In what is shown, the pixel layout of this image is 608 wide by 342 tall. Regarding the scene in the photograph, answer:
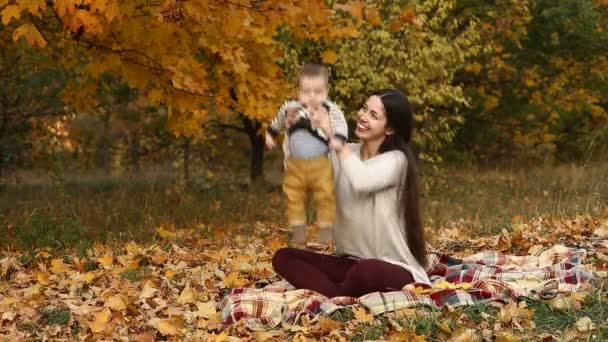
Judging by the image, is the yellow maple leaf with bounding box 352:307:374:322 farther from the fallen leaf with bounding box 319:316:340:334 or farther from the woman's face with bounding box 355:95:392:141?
the woman's face with bounding box 355:95:392:141

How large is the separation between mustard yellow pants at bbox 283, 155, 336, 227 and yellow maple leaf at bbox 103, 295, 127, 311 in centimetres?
131

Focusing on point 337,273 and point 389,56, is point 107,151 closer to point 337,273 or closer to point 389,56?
point 389,56

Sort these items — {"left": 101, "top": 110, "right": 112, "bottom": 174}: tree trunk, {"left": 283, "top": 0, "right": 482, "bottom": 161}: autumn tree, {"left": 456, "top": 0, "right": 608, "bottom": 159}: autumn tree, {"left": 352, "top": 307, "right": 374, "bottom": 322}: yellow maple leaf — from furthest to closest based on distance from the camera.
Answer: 1. {"left": 101, "top": 110, "right": 112, "bottom": 174}: tree trunk
2. {"left": 456, "top": 0, "right": 608, "bottom": 159}: autumn tree
3. {"left": 283, "top": 0, "right": 482, "bottom": 161}: autumn tree
4. {"left": 352, "top": 307, "right": 374, "bottom": 322}: yellow maple leaf

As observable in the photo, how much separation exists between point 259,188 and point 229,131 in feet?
25.5

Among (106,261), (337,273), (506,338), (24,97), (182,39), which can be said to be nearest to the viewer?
(506,338)

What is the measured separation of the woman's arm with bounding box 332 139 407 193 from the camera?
4281 millimetres

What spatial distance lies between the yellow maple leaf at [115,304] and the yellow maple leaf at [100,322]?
98 mm

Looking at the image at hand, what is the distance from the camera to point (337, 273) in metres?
4.69

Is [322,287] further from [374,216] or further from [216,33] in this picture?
[216,33]

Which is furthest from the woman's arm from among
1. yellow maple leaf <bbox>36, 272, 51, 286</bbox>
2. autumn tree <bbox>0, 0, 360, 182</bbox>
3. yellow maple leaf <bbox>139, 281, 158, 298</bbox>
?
yellow maple leaf <bbox>36, 272, 51, 286</bbox>

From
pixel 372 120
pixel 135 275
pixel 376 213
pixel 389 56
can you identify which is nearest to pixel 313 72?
pixel 372 120

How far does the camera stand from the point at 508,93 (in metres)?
16.4

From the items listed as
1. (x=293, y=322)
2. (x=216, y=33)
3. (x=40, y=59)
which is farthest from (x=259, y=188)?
(x=293, y=322)

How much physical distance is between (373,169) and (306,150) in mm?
826
